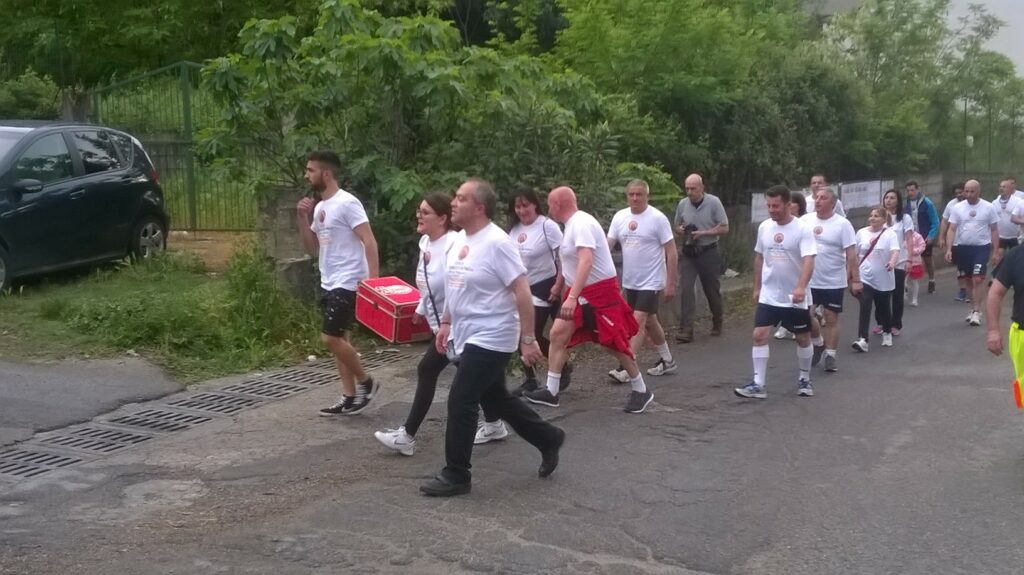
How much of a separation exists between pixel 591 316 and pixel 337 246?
6.35 feet

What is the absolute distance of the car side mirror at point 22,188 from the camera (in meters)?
10.7

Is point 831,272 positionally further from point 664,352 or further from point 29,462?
point 29,462

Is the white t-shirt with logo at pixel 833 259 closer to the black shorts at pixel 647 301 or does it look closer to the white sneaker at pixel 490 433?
the black shorts at pixel 647 301

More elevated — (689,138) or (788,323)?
(689,138)

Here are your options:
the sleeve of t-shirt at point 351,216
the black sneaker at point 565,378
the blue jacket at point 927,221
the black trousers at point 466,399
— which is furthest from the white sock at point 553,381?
the blue jacket at point 927,221

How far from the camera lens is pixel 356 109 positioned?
11.3 m

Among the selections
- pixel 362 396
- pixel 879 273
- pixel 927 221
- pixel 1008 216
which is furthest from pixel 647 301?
pixel 927 221

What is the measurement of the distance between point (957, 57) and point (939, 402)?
701 inches

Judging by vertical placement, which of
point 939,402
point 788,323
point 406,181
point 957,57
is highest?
point 957,57

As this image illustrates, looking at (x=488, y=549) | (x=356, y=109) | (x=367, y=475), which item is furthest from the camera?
(x=356, y=109)

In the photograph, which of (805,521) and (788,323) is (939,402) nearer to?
(788,323)

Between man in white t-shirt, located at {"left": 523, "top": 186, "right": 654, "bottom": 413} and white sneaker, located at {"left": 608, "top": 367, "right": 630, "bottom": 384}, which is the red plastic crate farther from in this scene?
white sneaker, located at {"left": 608, "top": 367, "right": 630, "bottom": 384}

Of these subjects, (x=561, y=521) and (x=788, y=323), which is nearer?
(x=561, y=521)

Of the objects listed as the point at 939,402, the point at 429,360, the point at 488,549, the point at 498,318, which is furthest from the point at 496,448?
the point at 939,402
